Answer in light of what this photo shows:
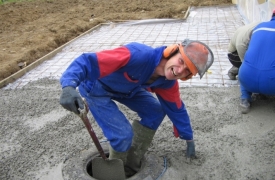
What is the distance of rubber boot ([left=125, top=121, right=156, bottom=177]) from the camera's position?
9.81 feet

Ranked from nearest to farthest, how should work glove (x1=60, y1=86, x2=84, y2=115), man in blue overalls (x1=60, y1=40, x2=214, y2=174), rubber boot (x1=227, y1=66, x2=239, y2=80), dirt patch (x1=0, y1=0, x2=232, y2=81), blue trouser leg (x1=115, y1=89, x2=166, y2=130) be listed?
work glove (x1=60, y1=86, x2=84, y2=115), man in blue overalls (x1=60, y1=40, x2=214, y2=174), blue trouser leg (x1=115, y1=89, x2=166, y2=130), rubber boot (x1=227, y1=66, x2=239, y2=80), dirt patch (x1=0, y1=0, x2=232, y2=81)

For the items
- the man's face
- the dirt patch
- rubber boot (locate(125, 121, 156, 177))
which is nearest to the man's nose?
the man's face

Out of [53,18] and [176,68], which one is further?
[53,18]

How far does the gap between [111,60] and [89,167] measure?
1.20 metres

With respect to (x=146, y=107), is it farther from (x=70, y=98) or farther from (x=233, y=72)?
(x=233, y=72)

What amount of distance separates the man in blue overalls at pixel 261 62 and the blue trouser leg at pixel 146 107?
4.06 feet

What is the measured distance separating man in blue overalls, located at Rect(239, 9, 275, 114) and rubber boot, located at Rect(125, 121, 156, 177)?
1.34 meters

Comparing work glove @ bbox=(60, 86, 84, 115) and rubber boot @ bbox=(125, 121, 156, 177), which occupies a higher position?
work glove @ bbox=(60, 86, 84, 115)

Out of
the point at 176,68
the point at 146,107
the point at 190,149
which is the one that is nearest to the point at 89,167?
the point at 146,107

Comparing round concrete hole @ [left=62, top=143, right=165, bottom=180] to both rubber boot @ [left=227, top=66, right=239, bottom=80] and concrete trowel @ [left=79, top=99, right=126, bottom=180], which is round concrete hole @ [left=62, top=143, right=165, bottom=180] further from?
rubber boot @ [left=227, top=66, right=239, bottom=80]

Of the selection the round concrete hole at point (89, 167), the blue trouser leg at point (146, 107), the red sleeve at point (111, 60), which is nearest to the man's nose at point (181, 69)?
the red sleeve at point (111, 60)

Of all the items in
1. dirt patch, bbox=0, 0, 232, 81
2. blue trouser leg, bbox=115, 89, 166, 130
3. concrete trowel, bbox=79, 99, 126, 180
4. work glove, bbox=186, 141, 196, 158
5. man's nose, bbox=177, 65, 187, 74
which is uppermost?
man's nose, bbox=177, 65, 187, 74

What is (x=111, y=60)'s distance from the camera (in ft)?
7.55

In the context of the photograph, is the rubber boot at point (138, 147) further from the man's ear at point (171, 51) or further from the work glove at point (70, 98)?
the work glove at point (70, 98)
